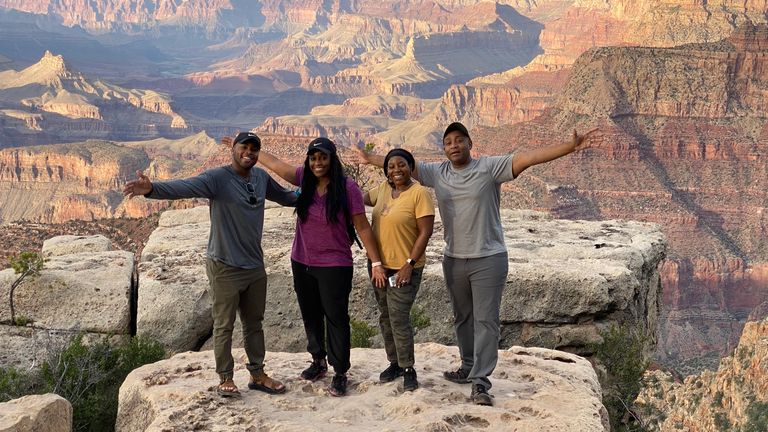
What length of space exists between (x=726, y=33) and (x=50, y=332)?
406 feet

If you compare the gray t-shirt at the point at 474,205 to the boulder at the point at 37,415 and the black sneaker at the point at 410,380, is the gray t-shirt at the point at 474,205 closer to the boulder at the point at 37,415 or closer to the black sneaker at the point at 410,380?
the black sneaker at the point at 410,380

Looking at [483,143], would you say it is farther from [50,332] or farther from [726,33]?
Answer: [50,332]

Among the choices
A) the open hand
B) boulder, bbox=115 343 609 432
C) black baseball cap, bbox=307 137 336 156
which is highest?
black baseball cap, bbox=307 137 336 156

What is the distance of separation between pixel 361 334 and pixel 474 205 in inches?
204

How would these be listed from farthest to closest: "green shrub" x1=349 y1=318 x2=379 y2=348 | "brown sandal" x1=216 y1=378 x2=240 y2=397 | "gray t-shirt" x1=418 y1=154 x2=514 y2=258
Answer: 1. "green shrub" x1=349 y1=318 x2=379 y2=348
2. "brown sandal" x1=216 y1=378 x2=240 y2=397
3. "gray t-shirt" x1=418 y1=154 x2=514 y2=258

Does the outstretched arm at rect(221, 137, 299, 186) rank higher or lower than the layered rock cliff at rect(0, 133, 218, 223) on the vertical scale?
higher

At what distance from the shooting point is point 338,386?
30.7 feet

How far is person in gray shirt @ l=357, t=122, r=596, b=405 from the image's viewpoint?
884 centimetres

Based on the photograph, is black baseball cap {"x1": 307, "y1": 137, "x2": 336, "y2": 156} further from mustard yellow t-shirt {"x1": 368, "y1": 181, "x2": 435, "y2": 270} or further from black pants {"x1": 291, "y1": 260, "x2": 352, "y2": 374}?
black pants {"x1": 291, "y1": 260, "x2": 352, "y2": 374}

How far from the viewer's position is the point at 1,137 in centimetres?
17038

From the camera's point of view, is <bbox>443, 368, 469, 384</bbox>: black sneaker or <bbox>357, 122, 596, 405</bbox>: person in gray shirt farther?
<bbox>443, 368, 469, 384</bbox>: black sneaker

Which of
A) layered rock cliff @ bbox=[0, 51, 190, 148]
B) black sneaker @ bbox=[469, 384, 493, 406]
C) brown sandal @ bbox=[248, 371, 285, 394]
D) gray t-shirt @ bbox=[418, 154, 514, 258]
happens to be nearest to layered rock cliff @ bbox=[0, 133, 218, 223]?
layered rock cliff @ bbox=[0, 51, 190, 148]

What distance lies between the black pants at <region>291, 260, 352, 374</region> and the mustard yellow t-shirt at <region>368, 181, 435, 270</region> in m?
0.45

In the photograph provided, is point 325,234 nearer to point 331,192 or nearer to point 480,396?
point 331,192
